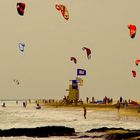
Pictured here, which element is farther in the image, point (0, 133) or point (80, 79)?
point (80, 79)

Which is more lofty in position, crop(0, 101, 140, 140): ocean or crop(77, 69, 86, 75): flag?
crop(77, 69, 86, 75): flag

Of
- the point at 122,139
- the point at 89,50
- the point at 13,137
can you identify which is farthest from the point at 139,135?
the point at 89,50

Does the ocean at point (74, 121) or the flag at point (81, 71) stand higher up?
the flag at point (81, 71)

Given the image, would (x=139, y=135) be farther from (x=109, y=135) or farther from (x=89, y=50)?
(x=89, y=50)

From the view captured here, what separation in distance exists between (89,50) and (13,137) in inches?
1201

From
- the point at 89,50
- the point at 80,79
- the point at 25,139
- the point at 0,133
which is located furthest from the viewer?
the point at 80,79

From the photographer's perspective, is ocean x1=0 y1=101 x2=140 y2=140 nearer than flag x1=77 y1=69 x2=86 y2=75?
Yes

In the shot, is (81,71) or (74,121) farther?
(81,71)

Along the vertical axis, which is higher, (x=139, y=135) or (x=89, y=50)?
(x=89, y=50)

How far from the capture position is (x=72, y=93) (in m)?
113

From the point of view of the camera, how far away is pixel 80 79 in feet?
344

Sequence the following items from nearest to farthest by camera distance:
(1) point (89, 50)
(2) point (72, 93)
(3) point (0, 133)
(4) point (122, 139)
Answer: (4) point (122, 139) → (3) point (0, 133) → (1) point (89, 50) → (2) point (72, 93)

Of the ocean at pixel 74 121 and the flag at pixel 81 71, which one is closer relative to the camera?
the ocean at pixel 74 121

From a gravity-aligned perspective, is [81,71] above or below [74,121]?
above
